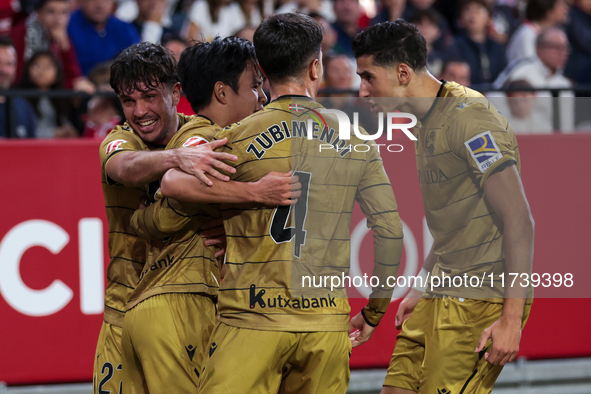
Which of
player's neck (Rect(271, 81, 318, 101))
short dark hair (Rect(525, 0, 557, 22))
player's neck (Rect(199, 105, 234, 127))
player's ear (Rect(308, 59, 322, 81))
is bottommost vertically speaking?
short dark hair (Rect(525, 0, 557, 22))

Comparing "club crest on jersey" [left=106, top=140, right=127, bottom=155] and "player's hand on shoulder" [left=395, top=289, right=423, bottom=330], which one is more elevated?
"club crest on jersey" [left=106, top=140, right=127, bottom=155]

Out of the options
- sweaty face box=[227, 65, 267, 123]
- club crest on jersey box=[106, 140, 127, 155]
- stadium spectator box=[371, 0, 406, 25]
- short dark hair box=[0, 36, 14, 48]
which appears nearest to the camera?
sweaty face box=[227, 65, 267, 123]

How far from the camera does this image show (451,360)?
3219mm

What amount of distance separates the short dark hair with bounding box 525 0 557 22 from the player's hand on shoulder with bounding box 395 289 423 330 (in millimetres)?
6022

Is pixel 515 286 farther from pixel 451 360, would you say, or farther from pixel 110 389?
pixel 110 389

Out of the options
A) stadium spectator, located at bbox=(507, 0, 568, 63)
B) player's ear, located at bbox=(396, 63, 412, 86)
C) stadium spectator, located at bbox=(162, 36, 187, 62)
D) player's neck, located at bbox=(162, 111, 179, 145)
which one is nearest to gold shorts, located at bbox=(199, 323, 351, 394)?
player's neck, located at bbox=(162, 111, 179, 145)

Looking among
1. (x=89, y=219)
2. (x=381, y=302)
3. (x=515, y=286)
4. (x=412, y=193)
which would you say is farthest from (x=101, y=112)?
(x=515, y=286)

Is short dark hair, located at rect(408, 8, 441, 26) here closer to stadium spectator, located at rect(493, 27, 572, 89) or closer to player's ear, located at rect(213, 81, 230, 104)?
stadium spectator, located at rect(493, 27, 572, 89)

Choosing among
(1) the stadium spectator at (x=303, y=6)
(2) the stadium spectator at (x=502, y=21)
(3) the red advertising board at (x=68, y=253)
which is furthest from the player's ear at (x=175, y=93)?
(2) the stadium spectator at (x=502, y=21)

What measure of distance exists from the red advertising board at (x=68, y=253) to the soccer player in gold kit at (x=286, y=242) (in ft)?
8.81

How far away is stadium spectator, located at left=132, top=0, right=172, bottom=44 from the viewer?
776cm

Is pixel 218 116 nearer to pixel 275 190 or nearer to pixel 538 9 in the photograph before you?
pixel 275 190

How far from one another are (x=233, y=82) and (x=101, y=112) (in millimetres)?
3598

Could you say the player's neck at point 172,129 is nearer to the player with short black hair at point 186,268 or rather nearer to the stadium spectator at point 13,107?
the player with short black hair at point 186,268
